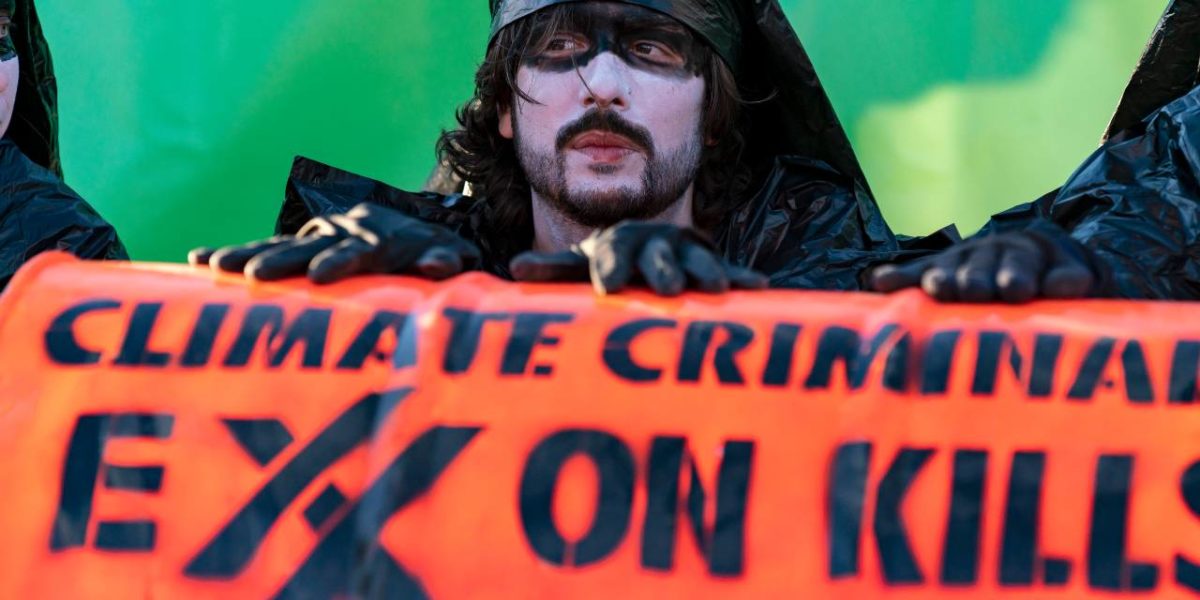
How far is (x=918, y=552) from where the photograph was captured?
1.62 meters

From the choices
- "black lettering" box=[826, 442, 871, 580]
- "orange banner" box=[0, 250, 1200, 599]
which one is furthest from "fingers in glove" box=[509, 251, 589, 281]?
"black lettering" box=[826, 442, 871, 580]

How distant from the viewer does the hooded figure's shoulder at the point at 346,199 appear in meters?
3.06

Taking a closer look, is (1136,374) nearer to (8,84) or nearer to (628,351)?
(628,351)

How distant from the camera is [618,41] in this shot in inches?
116

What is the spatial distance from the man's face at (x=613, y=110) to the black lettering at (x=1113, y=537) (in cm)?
145

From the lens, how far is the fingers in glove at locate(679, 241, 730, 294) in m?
1.85

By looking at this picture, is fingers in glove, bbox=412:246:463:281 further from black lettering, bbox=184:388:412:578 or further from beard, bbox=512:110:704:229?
beard, bbox=512:110:704:229

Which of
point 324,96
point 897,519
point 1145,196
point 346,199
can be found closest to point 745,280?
point 897,519

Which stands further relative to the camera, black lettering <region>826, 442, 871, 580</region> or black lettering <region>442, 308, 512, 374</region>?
black lettering <region>442, 308, 512, 374</region>

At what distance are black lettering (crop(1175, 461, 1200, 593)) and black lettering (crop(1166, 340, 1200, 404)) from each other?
0.07 meters

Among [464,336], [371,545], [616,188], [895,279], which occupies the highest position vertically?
[616,188]

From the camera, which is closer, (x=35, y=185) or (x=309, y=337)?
(x=309, y=337)

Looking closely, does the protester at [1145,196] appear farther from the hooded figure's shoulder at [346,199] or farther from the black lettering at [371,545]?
the hooded figure's shoulder at [346,199]

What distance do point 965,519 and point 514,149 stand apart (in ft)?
5.97
